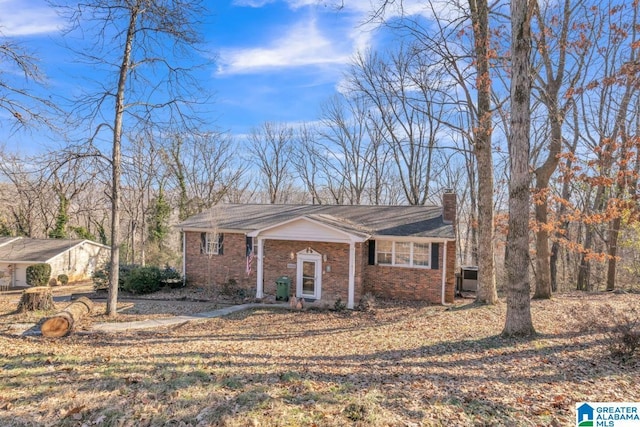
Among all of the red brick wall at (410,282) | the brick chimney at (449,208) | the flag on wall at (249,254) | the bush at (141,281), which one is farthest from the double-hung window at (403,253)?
the bush at (141,281)

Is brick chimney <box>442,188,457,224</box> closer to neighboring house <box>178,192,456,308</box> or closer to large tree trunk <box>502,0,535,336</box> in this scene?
neighboring house <box>178,192,456,308</box>

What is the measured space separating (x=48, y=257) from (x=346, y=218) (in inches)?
820

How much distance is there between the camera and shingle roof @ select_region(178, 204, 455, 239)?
48.6 ft

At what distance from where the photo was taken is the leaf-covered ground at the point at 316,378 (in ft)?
12.2

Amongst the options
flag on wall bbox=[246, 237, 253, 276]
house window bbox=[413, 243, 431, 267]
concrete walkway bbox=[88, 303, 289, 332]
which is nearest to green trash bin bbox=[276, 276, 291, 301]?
concrete walkway bbox=[88, 303, 289, 332]

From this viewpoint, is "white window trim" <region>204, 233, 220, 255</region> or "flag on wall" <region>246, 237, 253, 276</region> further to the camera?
"white window trim" <region>204, 233, 220, 255</region>

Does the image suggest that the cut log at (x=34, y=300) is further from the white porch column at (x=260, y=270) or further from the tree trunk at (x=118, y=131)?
the white porch column at (x=260, y=270)

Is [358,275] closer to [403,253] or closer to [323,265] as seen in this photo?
[323,265]

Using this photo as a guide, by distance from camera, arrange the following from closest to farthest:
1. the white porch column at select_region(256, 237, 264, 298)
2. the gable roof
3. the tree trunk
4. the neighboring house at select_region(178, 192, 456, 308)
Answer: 1. the tree trunk
2. the neighboring house at select_region(178, 192, 456, 308)
3. the white porch column at select_region(256, 237, 264, 298)
4. the gable roof

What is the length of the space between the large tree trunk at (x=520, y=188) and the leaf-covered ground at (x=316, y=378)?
58 centimetres

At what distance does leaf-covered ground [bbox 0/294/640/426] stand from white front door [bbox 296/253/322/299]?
19.3ft

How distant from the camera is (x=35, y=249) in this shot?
24.9 metres

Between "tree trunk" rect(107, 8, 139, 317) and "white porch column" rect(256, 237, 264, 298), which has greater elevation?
"tree trunk" rect(107, 8, 139, 317)

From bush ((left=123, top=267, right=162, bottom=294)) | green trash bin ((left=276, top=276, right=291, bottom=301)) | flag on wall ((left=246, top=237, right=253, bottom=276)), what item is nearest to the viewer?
green trash bin ((left=276, top=276, right=291, bottom=301))
